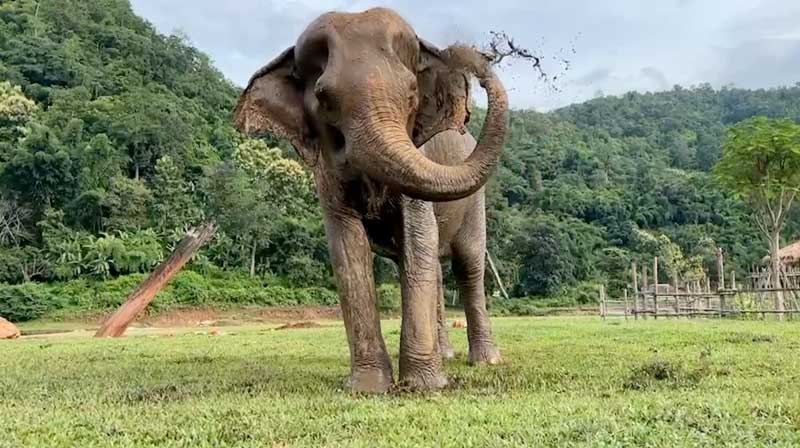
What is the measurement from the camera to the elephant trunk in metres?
4.23

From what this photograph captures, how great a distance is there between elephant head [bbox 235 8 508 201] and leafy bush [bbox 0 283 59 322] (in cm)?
3583

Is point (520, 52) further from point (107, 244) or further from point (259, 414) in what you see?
point (107, 244)

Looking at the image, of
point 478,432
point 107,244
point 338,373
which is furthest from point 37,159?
point 478,432

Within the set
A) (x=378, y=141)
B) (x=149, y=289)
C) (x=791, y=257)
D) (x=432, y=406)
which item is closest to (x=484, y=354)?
(x=432, y=406)

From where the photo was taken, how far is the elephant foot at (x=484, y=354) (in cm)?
736

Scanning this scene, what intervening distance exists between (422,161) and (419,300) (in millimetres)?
1106

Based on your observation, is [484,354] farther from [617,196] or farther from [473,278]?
[617,196]

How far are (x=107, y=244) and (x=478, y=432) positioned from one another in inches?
1705

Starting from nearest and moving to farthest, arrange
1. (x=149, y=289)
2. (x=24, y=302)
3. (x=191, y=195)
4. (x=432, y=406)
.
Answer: (x=432, y=406)
(x=149, y=289)
(x=24, y=302)
(x=191, y=195)

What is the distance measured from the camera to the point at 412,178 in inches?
167

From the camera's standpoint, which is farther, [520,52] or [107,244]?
[107,244]

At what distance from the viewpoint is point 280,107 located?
5426 millimetres

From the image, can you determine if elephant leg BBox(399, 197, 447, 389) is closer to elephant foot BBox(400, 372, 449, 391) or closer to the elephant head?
elephant foot BBox(400, 372, 449, 391)

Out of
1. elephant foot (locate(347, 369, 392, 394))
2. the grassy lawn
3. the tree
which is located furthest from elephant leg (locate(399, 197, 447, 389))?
the tree
